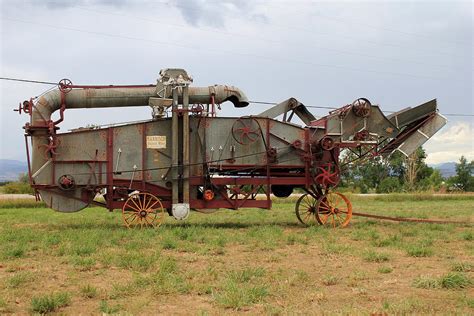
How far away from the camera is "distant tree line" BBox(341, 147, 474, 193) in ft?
213

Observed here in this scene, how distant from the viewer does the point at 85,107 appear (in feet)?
49.5

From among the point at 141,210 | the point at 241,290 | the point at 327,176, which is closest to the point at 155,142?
the point at 141,210

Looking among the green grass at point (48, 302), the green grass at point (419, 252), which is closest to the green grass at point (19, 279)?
the green grass at point (48, 302)

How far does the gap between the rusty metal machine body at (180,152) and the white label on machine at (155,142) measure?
29 mm

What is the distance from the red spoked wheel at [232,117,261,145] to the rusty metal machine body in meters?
0.03

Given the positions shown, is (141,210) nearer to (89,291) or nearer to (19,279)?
(19,279)

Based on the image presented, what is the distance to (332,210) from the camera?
15.4m

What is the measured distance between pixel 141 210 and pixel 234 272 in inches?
268

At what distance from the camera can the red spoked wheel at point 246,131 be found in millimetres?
14773

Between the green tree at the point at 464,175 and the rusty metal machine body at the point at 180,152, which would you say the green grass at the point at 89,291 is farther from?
the green tree at the point at 464,175

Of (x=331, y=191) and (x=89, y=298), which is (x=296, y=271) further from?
(x=331, y=191)

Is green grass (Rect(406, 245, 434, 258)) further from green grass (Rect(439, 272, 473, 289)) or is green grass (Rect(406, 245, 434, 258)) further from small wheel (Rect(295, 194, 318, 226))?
small wheel (Rect(295, 194, 318, 226))

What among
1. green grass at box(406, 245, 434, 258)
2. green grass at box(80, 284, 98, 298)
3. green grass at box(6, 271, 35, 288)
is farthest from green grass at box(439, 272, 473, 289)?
green grass at box(6, 271, 35, 288)

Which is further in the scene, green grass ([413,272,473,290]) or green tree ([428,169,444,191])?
green tree ([428,169,444,191])
